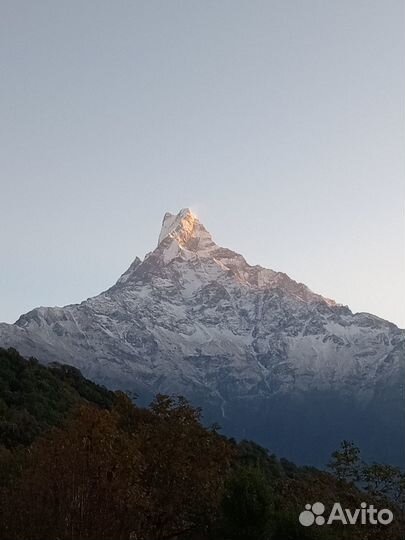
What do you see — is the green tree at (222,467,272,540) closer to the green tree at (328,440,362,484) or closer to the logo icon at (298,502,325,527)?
the logo icon at (298,502,325,527)

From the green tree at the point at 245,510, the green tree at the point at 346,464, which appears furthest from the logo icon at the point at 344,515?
the green tree at the point at 346,464

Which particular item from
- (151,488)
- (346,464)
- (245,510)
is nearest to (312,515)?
(245,510)

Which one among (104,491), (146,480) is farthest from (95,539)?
(146,480)

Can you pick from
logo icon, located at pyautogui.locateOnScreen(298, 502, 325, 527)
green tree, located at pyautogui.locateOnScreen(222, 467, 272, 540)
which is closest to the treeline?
green tree, located at pyautogui.locateOnScreen(222, 467, 272, 540)

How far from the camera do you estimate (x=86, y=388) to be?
77812mm

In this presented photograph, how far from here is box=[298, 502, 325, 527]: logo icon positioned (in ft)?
97.2

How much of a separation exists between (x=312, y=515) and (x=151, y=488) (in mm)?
7240

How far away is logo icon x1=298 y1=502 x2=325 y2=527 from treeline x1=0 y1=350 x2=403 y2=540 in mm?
316

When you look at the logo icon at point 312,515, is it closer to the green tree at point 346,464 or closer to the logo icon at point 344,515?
the logo icon at point 344,515

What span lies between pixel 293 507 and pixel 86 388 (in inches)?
1950

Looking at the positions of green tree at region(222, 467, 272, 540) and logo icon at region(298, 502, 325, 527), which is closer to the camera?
green tree at region(222, 467, 272, 540)

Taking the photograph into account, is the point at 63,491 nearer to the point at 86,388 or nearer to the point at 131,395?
the point at 131,395

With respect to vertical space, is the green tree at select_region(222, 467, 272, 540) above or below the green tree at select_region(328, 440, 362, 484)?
below

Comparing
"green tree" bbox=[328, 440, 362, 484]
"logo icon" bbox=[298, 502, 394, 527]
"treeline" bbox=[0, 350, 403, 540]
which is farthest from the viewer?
"green tree" bbox=[328, 440, 362, 484]
